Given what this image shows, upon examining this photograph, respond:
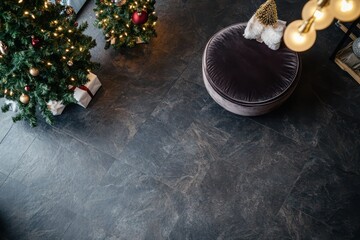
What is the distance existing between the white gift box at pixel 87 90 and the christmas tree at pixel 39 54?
0.73 ft

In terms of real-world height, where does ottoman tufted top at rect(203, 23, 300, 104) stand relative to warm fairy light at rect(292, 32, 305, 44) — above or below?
below

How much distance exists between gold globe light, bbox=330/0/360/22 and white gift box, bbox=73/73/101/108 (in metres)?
2.27

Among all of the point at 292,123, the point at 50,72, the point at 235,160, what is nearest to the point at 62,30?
the point at 50,72

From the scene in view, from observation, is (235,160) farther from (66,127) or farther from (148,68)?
(66,127)

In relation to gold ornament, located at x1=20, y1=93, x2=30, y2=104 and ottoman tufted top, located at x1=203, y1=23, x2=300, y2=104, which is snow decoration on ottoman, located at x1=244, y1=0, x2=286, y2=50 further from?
gold ornament, located at x1=20, y1=93, x2=30, y2=104

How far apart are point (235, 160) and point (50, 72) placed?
5.56ft

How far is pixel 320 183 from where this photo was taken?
316cm

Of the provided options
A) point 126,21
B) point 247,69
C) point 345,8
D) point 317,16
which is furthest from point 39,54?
point 345,8

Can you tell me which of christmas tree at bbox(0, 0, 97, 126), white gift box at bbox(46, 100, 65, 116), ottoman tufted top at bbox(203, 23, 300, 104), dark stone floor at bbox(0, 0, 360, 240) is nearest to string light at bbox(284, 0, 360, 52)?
ottoman tufted top at bbox(203, 23, 300, 104)

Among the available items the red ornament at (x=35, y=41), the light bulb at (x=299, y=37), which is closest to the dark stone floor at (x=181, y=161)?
the red ornament at (x=35, y=41)

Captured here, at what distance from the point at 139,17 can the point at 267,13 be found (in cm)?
110

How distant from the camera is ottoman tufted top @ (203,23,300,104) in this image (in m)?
3.04

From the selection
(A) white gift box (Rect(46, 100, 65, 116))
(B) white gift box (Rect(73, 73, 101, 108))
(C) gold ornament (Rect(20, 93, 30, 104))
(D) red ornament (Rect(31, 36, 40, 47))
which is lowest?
(A) white gift box (Rect(46, 100, 65, 116))

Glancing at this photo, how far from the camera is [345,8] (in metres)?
1.68
